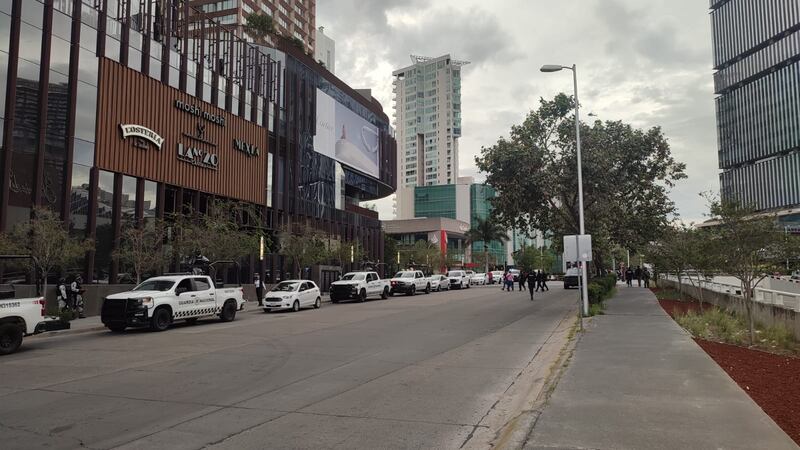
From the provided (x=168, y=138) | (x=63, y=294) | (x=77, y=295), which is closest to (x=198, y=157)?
(x=168, y=138)

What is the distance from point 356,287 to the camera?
32094 millimetres

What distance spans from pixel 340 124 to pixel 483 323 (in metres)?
39.7

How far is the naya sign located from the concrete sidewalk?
104 ft

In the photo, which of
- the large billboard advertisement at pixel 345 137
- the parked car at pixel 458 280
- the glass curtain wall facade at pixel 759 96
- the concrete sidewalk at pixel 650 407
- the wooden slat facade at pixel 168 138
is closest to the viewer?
the concrete sidewalk at pixel 650 407

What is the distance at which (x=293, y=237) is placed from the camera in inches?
1421

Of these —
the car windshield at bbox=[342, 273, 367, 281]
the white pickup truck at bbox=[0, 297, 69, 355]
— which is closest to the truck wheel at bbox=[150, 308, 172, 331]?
the white pickup truck at bbox=[0, 297, 69, 355]

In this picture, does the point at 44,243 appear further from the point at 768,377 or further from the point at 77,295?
the point at 768,377

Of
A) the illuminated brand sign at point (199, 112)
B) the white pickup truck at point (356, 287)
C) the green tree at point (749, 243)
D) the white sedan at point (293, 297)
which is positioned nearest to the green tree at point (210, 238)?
the white sedan at point (293, 297)

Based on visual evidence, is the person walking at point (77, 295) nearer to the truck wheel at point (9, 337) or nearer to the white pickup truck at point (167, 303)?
the white pickup truck at point (167, 303)

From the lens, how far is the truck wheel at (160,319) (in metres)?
17.4

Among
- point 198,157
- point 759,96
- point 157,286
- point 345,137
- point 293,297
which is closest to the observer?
point 157,286

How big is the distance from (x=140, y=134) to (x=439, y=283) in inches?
1036

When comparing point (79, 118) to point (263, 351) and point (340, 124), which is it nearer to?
point (263, 351)

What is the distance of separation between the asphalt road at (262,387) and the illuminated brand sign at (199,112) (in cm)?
1963
